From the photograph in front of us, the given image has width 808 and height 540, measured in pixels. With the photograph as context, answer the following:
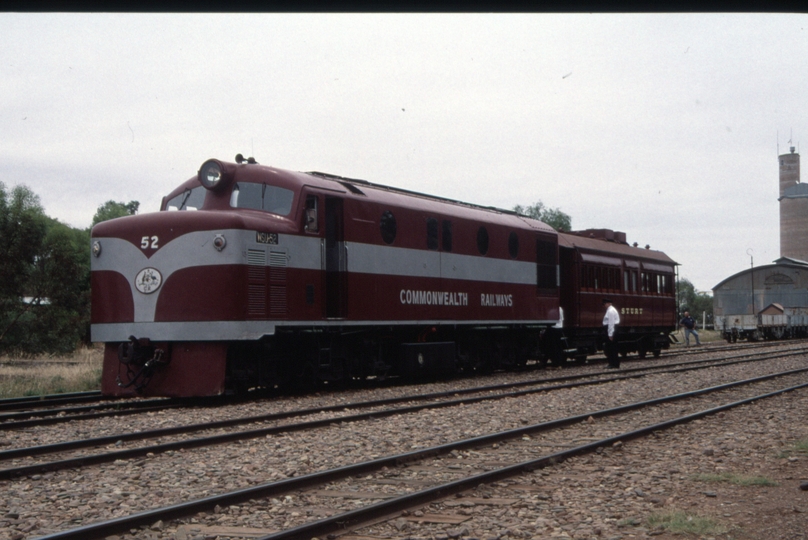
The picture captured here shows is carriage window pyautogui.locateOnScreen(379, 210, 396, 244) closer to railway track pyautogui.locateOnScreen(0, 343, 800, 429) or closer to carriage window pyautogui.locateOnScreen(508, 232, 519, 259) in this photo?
railway track pyautogui.locateOnScreen(0, 343, 800, 429)

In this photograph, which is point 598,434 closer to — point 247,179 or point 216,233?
point 216,233

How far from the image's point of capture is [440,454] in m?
8.27

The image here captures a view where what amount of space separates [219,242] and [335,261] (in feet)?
8.29

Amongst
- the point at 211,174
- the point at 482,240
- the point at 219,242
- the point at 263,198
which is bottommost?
the point at 219,242

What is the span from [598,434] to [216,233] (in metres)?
6.41

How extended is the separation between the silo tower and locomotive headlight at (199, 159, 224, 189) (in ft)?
288

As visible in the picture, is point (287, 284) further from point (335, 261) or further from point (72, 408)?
point (72, 408)

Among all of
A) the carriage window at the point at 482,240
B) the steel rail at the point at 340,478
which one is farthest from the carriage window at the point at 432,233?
the steel rail at the point at 340,478

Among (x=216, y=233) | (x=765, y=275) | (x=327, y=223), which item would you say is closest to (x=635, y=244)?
(x=327, y=223)

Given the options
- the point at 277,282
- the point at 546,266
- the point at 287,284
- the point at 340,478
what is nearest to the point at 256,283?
the point at 277,282

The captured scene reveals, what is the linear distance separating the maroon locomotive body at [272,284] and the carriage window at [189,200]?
0.08ft

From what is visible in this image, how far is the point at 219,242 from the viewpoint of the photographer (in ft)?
40.2

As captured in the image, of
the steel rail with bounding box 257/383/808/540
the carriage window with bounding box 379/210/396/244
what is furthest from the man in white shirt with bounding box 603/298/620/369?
the steel rail with bounding box 257/383/808/540

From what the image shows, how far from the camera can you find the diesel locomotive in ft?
40.6
